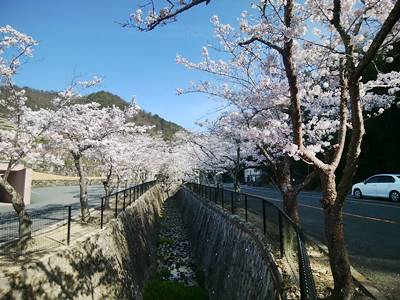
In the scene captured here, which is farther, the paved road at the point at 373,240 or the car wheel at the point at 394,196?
the car wheel at the point at 394,196

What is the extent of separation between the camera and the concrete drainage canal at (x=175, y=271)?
12.2 metres

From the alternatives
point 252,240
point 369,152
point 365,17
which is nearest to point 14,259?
point 252,240

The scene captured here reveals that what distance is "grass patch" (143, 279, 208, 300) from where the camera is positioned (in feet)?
39.0

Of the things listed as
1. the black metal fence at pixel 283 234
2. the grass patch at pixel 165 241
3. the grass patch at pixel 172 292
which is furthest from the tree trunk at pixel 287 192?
the grass patch at pixel 165 241

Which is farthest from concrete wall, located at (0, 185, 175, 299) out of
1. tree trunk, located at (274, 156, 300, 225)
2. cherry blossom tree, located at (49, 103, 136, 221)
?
tree trunk, located at (274, 156, 300, 225)

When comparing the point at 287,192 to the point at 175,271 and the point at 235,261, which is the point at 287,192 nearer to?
the point at 235,261

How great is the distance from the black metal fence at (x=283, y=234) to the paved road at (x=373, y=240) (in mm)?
1749

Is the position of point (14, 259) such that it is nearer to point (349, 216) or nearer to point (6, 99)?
point (6, 99)

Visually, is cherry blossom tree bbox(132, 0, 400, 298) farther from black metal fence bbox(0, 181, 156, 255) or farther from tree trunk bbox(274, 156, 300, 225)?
black metal fence bbox(0, 181, 156, 255)

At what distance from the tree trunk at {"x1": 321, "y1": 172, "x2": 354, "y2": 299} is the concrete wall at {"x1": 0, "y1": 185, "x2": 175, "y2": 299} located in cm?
582

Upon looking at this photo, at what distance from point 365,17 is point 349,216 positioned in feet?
37.6

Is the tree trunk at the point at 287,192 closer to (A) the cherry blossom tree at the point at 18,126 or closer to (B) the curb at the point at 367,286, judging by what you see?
(B) the curb at the point at 367,286

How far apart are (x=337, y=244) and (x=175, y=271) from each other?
11.0 m

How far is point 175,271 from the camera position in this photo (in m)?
15.6
